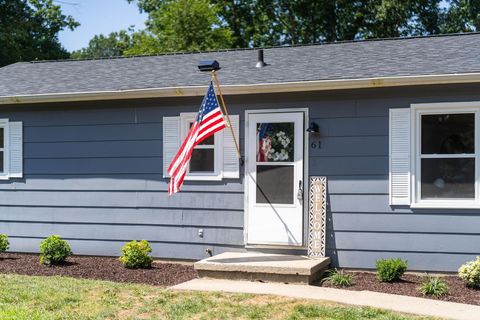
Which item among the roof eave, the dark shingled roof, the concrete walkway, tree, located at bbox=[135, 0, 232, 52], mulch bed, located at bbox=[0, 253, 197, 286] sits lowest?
mulch bed, located at bbox=[0, 253, 197, 286]

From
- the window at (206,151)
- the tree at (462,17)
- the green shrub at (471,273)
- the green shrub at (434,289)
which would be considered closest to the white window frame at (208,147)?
the window at (206,151)

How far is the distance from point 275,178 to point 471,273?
2.68 meters

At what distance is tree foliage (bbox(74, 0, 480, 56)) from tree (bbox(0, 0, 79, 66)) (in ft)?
12.4

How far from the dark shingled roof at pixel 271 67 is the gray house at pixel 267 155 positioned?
5 cm

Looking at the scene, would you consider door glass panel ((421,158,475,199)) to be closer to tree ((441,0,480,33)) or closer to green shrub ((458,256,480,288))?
green shrub ((458,256,480,288))

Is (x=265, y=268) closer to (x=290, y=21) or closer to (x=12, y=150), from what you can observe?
(x=12, y=150)

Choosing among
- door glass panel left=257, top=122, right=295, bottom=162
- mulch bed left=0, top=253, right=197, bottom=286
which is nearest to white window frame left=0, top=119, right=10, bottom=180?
mulch bed left=0, top=253, right=197, bottom=286

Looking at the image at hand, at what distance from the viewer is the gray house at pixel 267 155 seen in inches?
297

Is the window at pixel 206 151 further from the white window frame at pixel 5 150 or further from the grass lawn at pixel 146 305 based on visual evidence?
the white window frame at pixel 5 150

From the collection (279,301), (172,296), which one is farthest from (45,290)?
(279,301)

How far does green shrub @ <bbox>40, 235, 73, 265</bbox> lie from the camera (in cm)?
838

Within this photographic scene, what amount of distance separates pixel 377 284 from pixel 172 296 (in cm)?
237

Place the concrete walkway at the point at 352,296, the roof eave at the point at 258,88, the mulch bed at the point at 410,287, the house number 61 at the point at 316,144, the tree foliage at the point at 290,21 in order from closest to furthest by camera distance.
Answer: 1. the concrete walkway at the point at 352,296
2. the mulch bed at the point at 410,287
3. the roof eave at the point at 258,88
4. the house number 61 at the point at 316,144
5. the tree foliage at the point at 290,21

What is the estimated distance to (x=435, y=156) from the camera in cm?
757
